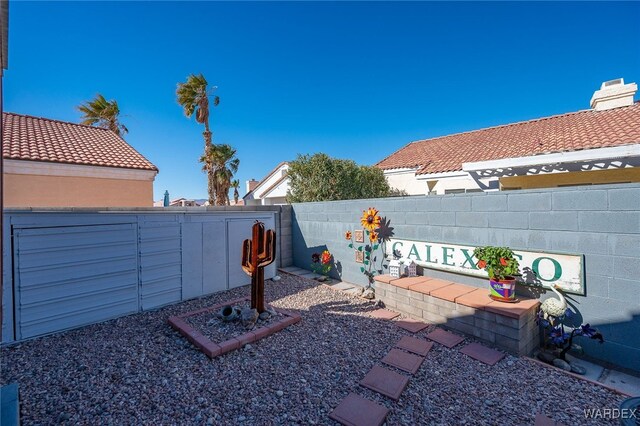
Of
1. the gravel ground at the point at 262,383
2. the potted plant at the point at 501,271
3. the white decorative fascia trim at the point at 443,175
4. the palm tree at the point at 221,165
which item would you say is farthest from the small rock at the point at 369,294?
the palm tree at the point at 221,165

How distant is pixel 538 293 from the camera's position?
3910 mm

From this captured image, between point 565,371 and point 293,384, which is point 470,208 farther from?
point 293,384

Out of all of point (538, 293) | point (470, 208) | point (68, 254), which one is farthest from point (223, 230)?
point (538, 293)

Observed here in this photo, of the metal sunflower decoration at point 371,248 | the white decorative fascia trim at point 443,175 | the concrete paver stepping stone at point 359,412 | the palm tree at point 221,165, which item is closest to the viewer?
the concrete paver stepping stone at point 359,412

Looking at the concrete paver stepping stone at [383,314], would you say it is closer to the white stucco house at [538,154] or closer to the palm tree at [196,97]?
the white stucco house at [538,154]

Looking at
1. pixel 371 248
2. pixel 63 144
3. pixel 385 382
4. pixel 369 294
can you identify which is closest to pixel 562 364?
pixel 385 382

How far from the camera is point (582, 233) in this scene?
349 centimetres

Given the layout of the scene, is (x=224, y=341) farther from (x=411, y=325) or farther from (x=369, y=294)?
(x=369, y=294)

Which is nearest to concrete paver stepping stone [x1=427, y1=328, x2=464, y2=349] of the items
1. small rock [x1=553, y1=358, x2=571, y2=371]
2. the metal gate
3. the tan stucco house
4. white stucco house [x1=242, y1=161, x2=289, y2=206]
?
small rock [x1=553, y1=358, x2=571, y2=371]

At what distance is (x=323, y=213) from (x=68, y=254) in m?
5.43

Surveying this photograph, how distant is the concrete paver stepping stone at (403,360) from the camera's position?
326 centimetres

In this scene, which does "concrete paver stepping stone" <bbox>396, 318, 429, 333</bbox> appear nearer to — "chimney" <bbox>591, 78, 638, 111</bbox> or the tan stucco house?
the tan stucco house

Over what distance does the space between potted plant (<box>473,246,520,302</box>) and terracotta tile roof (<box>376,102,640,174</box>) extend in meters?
4.86

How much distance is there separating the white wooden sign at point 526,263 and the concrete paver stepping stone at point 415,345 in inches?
64.3
